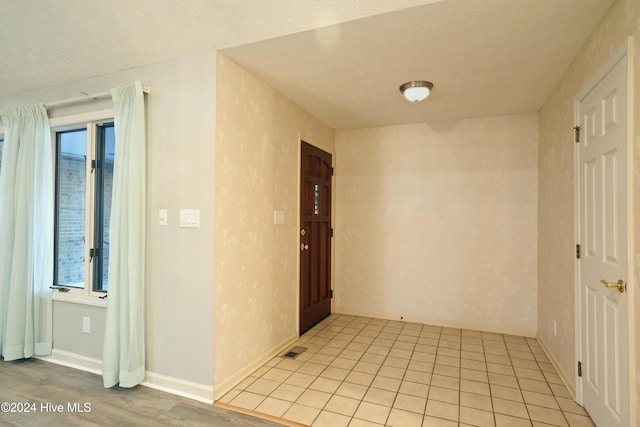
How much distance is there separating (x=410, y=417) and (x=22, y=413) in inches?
99.7

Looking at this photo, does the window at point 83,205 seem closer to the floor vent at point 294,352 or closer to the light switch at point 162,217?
the light switch at point 162,217

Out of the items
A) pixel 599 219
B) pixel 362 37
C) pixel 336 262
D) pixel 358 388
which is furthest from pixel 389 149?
pixel 358 388

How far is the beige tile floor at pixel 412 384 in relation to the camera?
2123mm

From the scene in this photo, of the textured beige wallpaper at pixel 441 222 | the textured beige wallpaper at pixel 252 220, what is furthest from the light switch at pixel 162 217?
the textured beige wallpaper at pixel 441 222

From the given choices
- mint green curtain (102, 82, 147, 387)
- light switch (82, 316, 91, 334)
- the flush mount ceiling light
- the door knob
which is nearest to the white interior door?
the door knob

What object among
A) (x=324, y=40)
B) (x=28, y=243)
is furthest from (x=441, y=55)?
(x=28, y=243)

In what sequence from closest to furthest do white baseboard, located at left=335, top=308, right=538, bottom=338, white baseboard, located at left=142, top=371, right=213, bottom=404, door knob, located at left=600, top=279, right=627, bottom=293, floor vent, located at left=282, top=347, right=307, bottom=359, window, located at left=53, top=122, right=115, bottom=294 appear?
door knob, located at left=600, top=279, right=627, bottom=293 → white baseboard, located at left=142, top=371, right=213, bottom=404 → window, located at left=53, top=122, right=115, bottom=294 → floor vent, located at left=282, top=347, right=307, bottom=359 → white baseboard, located at left=335, top=308, right=538, bottom=338

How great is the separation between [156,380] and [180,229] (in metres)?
1.16

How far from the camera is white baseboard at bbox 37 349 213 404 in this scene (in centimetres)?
233

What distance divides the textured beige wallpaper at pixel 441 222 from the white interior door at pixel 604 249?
1458 millimetres

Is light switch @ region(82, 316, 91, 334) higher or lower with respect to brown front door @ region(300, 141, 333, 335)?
lower

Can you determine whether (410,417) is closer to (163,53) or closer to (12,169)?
(163,53)

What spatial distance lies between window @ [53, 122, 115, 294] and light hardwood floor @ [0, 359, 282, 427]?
0.72 metres

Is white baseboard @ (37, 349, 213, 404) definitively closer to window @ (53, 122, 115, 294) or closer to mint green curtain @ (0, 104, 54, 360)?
mint green curtain @ (0, 104, 54, 360)
